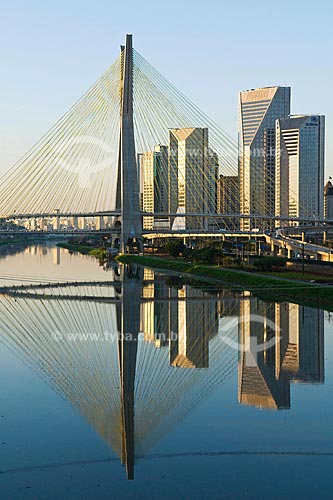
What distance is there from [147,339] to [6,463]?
26.0ft

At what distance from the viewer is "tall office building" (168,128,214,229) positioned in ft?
234

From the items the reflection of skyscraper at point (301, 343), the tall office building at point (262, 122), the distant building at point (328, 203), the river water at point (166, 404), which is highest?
the tall office building at point (262, 122)

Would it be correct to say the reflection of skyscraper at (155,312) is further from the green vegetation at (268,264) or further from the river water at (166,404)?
the green vegetation at (268,264)

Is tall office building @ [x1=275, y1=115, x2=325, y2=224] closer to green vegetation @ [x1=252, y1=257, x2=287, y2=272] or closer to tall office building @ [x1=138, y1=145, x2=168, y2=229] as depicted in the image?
tall office building @ [x1=138, y1=145, x2=168, y2=229]

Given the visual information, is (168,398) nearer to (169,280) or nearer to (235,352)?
(235,352)

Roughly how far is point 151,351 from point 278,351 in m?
2.61

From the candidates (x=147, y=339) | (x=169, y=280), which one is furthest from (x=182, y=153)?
(x=147, y=339)

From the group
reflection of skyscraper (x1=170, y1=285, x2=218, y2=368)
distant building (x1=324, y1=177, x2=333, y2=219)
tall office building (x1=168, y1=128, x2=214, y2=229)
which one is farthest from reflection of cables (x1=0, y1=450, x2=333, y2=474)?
distant building (x1=324, y1=177, x2=333, y2=219)

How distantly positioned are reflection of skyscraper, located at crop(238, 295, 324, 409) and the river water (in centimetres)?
3

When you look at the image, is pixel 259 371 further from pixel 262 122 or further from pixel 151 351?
pixel 262 122

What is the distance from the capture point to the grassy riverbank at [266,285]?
2185 centimetres

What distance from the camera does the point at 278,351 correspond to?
14.2 metres

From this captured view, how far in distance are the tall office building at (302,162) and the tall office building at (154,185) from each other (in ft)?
48.0

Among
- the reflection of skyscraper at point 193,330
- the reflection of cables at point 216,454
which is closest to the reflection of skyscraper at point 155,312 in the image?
the reflection of skyscraper at point 193,330
